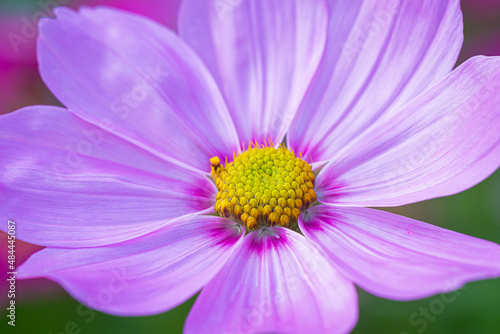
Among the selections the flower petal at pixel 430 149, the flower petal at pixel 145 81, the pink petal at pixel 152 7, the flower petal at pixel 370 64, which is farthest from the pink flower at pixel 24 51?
the flower petal at pixel 430 149

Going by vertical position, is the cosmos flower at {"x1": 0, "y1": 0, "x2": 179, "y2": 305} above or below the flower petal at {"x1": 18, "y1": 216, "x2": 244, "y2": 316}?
above

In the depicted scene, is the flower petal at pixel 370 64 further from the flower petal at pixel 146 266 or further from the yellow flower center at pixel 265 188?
the flower petal at pixel 146 266

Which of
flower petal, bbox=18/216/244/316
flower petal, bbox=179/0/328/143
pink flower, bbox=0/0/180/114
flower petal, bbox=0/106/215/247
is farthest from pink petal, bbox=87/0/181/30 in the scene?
flower petal, bbox=18/216/244/316

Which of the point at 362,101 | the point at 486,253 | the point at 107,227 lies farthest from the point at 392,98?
the point at 107,227

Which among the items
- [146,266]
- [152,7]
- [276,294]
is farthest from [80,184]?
[152,7]

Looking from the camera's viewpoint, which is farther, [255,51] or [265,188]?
[255,51]

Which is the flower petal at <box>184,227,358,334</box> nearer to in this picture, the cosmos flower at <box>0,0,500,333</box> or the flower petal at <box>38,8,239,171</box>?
the cosmos flower at <box>0,0,500,333</box>

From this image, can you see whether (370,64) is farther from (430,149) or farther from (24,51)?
(24,51)
